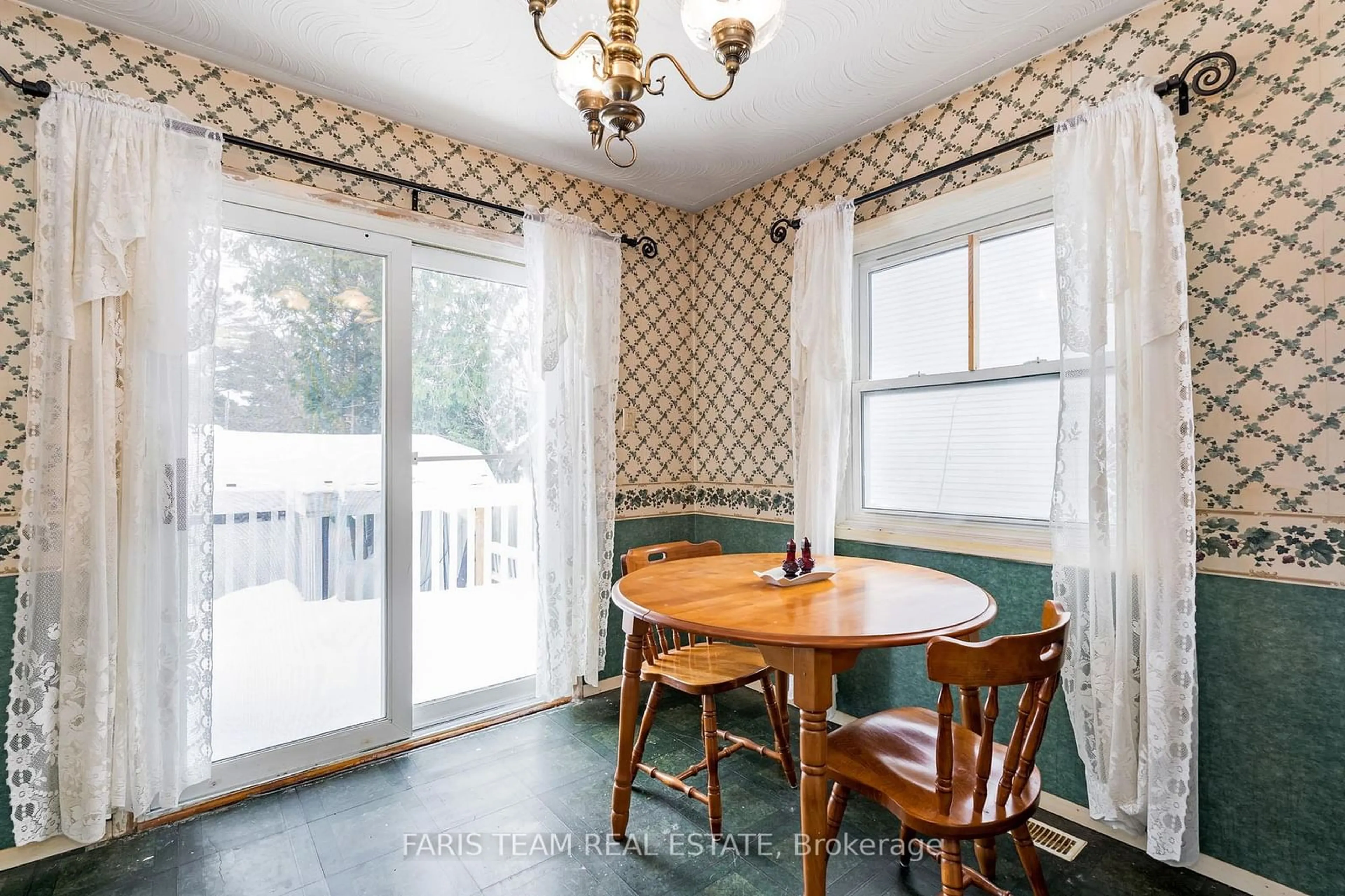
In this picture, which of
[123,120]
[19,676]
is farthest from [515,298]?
[19,676]

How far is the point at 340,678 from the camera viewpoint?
97.7 inches

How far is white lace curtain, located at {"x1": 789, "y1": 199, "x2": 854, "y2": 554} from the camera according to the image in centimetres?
268

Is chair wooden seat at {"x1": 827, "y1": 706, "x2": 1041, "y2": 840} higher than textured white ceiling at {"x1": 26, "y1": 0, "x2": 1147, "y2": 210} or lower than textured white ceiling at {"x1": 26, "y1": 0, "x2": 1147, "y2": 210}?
lower

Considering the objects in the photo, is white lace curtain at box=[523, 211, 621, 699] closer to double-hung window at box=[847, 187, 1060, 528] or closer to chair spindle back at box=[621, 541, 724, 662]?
chair spindle back at box=[621, 541, 724, 662]

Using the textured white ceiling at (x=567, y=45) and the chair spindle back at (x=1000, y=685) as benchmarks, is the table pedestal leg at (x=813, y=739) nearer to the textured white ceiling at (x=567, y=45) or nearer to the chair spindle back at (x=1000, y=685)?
the chair spindle back at (x=1000, y=685)

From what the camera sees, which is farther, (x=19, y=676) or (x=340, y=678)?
(x=340, y=678)

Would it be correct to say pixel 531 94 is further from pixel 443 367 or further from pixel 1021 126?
pixel 1021 126

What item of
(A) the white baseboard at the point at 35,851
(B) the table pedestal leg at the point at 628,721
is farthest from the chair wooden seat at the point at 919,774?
(A) the white baseboard at the point at 35,851

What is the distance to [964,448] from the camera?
2.46m

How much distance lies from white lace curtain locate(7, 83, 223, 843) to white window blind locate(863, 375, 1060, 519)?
2.61 m

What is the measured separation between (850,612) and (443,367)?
206 cm

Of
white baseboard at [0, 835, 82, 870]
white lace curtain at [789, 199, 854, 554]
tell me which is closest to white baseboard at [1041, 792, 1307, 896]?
white lace curtain at [789, 199, 854, 554]

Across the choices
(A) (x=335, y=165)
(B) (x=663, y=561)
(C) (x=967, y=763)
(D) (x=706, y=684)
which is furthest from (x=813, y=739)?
(A) (x=335, y=165)

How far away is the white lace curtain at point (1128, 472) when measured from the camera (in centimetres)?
172
